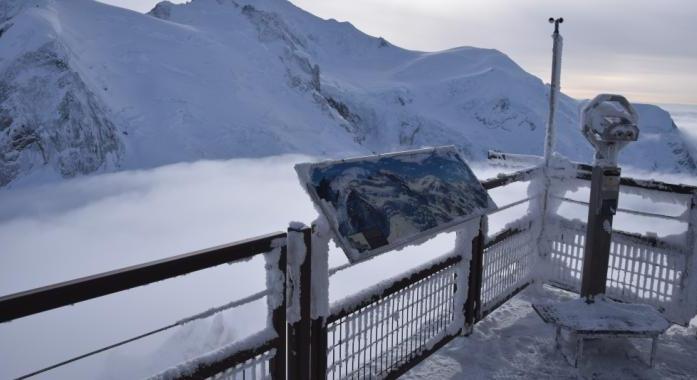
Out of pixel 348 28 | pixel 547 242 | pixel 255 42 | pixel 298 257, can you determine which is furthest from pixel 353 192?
pixel 348 28

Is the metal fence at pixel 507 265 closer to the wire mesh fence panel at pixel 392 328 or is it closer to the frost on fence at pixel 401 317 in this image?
the frost on fence at pixel 401 317

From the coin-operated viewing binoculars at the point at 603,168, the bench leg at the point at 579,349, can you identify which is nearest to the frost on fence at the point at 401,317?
the bench leg at the point at 579,349

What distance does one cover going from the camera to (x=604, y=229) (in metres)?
4.33

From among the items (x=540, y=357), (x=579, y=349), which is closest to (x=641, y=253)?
(x=579, y=349)

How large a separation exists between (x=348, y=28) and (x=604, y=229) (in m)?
110

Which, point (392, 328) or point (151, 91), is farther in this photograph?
point (151, 91)

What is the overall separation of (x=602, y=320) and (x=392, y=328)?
1.88 metres

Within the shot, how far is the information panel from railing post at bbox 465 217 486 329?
572mm

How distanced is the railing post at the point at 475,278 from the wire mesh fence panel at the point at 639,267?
1.52 meters

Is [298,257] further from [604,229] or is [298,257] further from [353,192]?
[604,229]

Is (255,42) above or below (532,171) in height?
above

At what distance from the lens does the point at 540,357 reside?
437 centimetres

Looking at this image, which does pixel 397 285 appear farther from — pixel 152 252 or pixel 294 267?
pixel 152 252

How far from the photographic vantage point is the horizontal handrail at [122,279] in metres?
1.63
